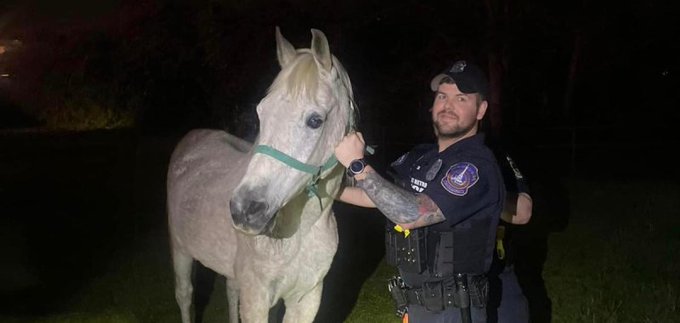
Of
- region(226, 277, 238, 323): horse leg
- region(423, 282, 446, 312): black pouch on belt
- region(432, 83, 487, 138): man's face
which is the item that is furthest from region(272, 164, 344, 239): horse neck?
region(226, 277, 238, 323): horse leg

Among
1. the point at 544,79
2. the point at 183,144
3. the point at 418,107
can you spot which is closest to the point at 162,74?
the point at 418,107

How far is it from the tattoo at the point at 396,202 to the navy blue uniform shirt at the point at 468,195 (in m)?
0.08

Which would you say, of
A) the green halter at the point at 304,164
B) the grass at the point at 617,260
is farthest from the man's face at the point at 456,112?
the grass at the point at 617,260

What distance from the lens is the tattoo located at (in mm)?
2287

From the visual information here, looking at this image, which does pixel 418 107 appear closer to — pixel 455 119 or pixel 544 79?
pixel 544 79

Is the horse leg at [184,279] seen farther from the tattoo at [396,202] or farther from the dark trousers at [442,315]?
the tattoo at [396,202]

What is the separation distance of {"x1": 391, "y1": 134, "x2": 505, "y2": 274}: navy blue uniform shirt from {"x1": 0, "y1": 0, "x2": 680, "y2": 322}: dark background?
9.61 ft

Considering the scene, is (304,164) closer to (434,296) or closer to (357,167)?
(357,167)

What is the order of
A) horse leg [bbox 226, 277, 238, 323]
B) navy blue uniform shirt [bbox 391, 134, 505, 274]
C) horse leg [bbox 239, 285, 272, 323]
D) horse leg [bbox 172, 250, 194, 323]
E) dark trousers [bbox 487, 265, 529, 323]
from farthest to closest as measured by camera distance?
horse leg [bbox 172, 250, 194, 323] → horse leg [bbox 226, 277, 238, 323] → horse leg [bbox 239, 285, 272, 323] → dark trousers [bbox 487, 265, 529, 323] → navy blue uniform shirt [bbox 391, 134, 505, 274]

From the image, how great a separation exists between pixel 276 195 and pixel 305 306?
1130 millimetres

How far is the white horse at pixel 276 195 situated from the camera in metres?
2.25

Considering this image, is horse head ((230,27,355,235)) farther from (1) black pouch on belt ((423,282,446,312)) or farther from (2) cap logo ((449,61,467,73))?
(1) black pouch on belt ((423,282,446,312))

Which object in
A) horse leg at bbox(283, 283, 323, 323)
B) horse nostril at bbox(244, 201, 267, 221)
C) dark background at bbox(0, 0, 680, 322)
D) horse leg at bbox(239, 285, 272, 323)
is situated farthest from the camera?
dark background at bbox(0, 0, 680, 322)

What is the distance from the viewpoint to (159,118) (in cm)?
2102
